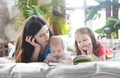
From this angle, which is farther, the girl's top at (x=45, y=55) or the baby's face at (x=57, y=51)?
the girl's top at (x=45, y=55)

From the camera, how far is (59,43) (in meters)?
1.58

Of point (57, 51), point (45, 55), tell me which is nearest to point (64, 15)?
point (45, 55)

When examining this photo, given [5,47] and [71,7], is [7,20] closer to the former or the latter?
[5,47]

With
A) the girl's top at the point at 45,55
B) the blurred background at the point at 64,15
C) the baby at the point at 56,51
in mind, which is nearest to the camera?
the baby at the point at 56,51

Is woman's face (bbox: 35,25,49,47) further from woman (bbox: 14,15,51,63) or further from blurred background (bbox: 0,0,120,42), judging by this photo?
blurred background (bbox: 0,0,120,42)

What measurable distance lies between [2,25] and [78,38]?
9.32ft

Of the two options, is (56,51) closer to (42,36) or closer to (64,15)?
(42,36)

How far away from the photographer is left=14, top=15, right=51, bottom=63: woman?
1611 millimetres

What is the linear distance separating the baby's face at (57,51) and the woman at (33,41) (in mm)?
88

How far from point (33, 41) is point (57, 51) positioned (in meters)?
0.18

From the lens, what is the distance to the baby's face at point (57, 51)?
61.8 inches

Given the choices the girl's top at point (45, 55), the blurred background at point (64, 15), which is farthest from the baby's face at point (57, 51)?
the blurred background at point (64, 15)

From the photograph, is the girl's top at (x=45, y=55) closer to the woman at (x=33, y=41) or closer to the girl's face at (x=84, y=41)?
the woman at (x=33, y=41)

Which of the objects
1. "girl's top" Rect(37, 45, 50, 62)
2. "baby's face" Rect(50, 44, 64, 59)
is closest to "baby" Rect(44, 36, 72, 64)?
"baby's face" Rect(50, 44, 64, 59)
